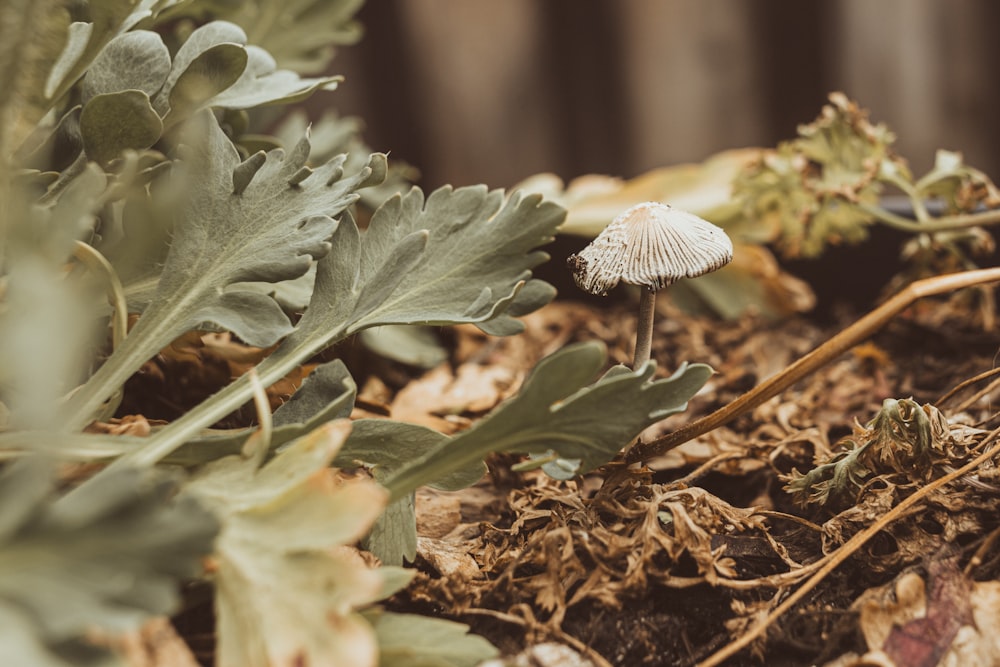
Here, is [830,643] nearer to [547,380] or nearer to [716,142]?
[547,380]

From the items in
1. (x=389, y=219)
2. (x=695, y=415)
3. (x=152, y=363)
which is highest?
(x=389, y=219)

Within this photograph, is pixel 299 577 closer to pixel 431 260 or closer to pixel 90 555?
pixel 90 555

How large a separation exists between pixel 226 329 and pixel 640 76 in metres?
1.12

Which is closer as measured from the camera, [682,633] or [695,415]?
[682,633]

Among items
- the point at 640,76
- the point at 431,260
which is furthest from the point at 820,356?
the point at 640,76

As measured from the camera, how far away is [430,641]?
1.25ft

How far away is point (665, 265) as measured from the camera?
18.3 inches

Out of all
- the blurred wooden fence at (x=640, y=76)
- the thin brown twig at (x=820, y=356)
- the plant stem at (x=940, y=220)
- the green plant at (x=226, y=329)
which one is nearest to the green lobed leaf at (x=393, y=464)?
the green plant at (x=226, y=329)

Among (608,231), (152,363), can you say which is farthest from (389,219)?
(152,363)

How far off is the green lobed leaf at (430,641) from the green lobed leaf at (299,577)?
5 cm

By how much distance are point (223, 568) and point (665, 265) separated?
0.89 feet

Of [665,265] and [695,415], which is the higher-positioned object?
[665,265]

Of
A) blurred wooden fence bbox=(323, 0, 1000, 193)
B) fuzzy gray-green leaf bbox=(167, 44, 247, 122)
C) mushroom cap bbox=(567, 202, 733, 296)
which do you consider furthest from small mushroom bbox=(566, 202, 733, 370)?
blurred wooden fence bbox=(323, 0, 1000, 193)

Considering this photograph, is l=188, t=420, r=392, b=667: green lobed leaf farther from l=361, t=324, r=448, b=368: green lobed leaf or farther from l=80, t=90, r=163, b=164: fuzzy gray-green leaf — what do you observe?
l=361, t=324, r=448, b=368: green lobed leaf
